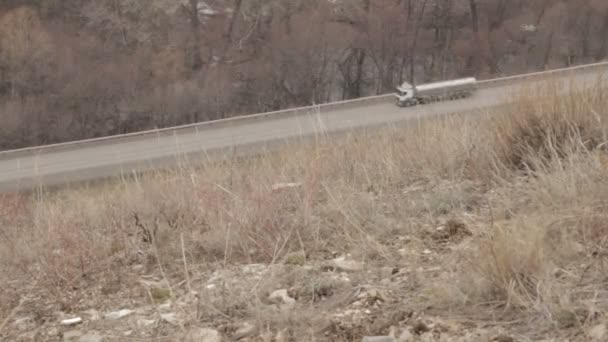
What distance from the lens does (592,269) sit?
8.63 feet

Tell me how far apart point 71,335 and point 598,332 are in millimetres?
2065

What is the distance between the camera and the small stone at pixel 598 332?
2.15 m

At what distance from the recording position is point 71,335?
2836 millimetres

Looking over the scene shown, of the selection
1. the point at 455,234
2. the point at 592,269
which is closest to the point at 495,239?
the point at 592,269

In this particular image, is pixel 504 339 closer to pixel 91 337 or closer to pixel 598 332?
pixel 598 332

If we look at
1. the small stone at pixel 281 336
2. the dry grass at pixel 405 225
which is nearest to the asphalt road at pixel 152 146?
the dry grass at pixel 405 225

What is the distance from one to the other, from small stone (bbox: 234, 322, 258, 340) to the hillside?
1218 inches

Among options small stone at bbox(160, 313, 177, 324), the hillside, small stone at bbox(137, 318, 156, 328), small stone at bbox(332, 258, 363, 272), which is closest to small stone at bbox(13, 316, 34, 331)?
small stone at bbox(137, 318, 156, 328)

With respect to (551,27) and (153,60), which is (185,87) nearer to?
(153,60)

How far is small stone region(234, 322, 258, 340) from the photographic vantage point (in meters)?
2.64

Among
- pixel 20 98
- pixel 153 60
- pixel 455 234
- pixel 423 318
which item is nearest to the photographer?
pixel 423 318

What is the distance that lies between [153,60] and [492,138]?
108 ft

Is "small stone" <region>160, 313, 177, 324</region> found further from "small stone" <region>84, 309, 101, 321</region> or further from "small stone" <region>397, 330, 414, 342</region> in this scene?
"small stone" <region>397, 330, 414, 342</region>

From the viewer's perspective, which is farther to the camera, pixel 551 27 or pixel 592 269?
pixel 551 27
